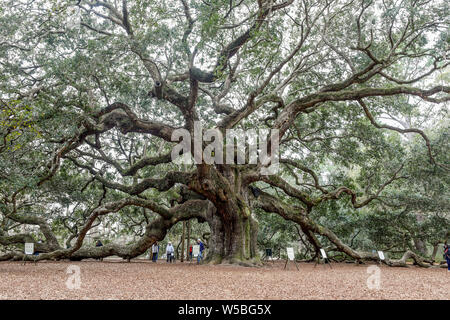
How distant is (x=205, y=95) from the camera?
41.5 feet

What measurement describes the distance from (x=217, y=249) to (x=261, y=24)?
22.9 ft

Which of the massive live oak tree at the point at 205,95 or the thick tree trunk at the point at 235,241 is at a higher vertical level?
the massive live oak tree at the point at 205,95

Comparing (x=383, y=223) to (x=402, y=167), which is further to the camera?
(x=383, y=223)

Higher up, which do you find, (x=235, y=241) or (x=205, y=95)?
(x=205, y=95)

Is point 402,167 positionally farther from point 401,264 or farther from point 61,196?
point 61,196

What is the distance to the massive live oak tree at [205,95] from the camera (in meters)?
8.16

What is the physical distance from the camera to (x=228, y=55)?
28.8 feet

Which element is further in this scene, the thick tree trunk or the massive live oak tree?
the thick tree trunk

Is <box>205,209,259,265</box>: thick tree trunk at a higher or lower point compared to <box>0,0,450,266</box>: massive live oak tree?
lower

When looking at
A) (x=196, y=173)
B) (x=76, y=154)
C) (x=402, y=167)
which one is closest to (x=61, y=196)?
(x=76, y=154)

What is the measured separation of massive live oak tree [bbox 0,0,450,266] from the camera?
8.16m

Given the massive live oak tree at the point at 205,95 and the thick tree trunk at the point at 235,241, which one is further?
the thick tree trunk at the point at 235,241

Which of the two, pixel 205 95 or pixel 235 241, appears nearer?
pixel 235 241
